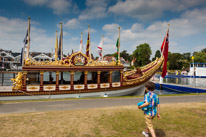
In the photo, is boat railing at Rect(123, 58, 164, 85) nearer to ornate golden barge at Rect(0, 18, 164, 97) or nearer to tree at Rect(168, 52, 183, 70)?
ornate golden barge at Rect(0, 18, 164, 97)

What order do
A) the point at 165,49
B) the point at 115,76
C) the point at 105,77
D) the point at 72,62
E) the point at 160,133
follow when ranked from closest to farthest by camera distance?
the point at 160,133
the point at 72,62
the point at 115,76
the point at 105,77
the point at 165,49

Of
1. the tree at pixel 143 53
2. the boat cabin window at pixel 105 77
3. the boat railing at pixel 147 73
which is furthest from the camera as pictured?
the tree at pixel 143 53

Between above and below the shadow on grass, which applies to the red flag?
above

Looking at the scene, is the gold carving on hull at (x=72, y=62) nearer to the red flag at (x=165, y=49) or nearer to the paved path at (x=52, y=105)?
the paved path at (x=52, y=105)

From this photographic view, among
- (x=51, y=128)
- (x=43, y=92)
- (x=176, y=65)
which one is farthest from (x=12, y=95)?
(x=176, y=65)

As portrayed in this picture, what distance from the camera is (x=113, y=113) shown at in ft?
23.1

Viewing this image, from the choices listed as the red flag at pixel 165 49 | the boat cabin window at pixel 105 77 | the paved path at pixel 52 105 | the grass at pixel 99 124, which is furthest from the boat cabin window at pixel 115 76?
the grass at pixel 99 124

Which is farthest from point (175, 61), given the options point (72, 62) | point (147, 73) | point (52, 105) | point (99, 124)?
point (99, 124)

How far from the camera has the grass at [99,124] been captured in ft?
16.0

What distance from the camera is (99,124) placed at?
5660 millimetres

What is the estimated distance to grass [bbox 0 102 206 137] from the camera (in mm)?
4891

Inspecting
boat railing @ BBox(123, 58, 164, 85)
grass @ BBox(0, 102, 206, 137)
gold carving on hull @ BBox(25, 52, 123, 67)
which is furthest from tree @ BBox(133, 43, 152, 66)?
grass @ BBox(0, 102, 206, 137)

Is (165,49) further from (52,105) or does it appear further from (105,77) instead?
(52,105)

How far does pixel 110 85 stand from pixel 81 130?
10.0m
